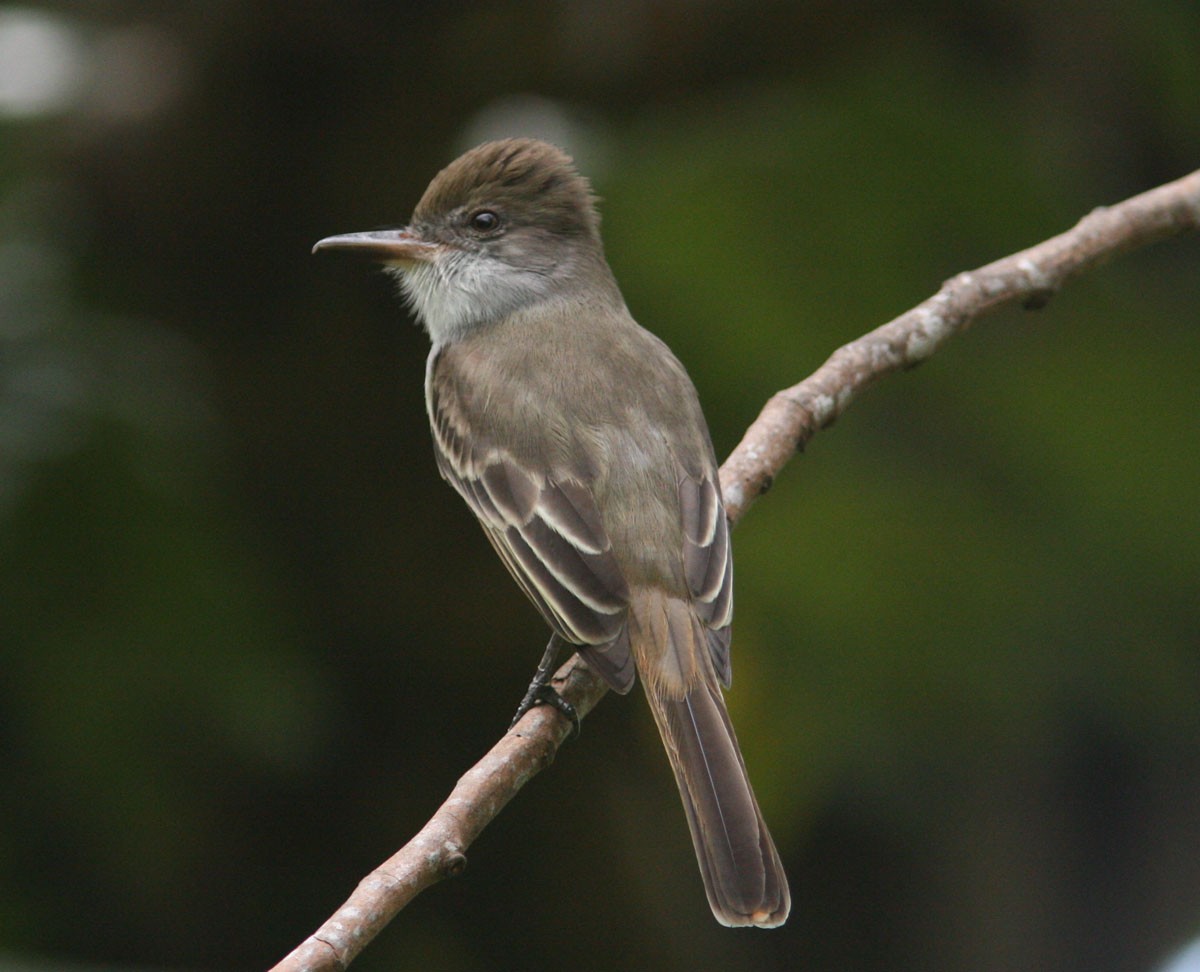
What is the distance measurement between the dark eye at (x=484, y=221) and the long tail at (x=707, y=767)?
1370mm

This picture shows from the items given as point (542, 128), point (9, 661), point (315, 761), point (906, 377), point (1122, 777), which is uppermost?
point (542, 128)

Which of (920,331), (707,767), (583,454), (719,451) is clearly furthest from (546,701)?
(719,451)

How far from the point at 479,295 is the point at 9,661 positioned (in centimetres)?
145

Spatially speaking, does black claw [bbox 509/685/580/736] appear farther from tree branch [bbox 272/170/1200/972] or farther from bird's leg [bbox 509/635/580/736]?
tree branch [bbox 272/170/1200/972]

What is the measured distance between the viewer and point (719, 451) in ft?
14.3

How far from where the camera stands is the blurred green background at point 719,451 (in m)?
4.04

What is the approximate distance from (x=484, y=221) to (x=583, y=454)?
39.3 inches

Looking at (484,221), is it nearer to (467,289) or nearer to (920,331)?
(467,289)

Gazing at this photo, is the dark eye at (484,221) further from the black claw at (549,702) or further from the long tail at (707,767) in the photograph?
the black claw at (549,702)

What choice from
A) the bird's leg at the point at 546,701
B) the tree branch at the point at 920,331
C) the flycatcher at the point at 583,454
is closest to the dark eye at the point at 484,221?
the flycatcher at the point at 583,454

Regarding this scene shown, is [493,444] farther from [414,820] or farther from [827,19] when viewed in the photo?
[827,19]

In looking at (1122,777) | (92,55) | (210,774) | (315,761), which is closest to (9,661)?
(210,774)

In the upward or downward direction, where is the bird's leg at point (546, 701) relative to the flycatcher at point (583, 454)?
downward

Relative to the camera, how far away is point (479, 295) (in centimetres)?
396
